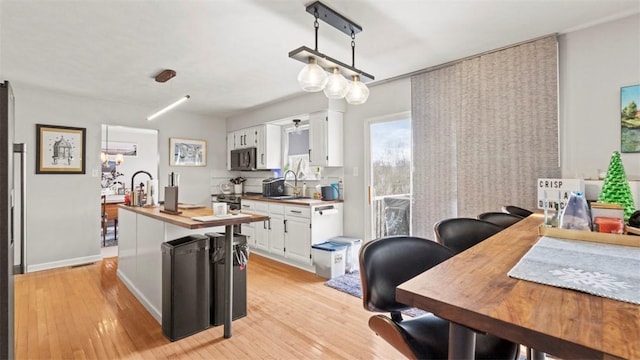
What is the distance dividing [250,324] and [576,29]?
3.65m

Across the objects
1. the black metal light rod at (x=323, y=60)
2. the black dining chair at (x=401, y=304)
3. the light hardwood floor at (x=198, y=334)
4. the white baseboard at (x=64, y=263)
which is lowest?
the light hardwood floor at (x=198, y=334)

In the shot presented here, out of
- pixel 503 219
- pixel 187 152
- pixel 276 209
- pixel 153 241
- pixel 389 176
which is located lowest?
pixel 153 241

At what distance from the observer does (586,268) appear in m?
A: 0.87

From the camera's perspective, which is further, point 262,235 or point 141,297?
point 262,235

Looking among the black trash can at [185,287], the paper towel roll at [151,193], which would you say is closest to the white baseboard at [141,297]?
the black trash can at [185,287]

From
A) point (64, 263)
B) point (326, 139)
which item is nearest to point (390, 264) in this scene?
point (326, 139)

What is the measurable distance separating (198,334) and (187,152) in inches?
153

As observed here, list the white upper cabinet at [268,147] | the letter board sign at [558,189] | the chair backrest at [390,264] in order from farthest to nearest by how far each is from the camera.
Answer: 1. the white upper cabinet at [268,147]
2. the letter board sign at [558,189]
3. the chair backrest at [390,264]

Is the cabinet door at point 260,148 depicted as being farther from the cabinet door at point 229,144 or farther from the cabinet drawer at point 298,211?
the cabinet drawer at point 298,211

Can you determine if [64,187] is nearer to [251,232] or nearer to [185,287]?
[251,232]

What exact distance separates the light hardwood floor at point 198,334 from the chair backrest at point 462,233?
3.06ft

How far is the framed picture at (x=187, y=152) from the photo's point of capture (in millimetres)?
5293

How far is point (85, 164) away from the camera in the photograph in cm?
441

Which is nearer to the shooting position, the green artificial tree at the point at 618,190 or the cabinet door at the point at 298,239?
the green artificial tree at the point at 618,190
